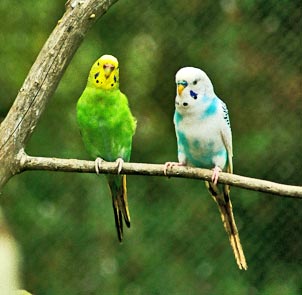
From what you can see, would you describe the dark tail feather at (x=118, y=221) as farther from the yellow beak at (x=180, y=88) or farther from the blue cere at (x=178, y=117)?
the yellow beak at (x=180, y=88)

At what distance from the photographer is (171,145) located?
7.73 feet

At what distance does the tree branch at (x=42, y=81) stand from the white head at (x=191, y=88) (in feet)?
0.49

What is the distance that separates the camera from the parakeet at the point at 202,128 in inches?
41.9

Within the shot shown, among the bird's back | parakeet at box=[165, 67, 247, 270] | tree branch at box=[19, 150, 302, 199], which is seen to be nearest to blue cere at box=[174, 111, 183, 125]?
parakeet at box=[165, 67, 247, 270]

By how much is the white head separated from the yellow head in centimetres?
17

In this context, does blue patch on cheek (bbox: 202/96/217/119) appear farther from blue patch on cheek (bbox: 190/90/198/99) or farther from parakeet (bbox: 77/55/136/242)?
parakeet (bbox: 77/55/136/242)

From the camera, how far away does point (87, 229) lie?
7.71ft

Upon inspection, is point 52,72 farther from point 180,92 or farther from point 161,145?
point 161,145

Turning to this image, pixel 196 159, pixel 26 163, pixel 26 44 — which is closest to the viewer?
pixel 26 163

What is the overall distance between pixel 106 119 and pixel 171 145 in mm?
990

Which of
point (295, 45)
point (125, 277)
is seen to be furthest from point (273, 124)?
point (125, 277)

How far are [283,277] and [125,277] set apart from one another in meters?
0.49

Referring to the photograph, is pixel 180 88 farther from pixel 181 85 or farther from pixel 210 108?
pixel 210 108

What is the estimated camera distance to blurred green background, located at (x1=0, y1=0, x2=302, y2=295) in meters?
2.30
